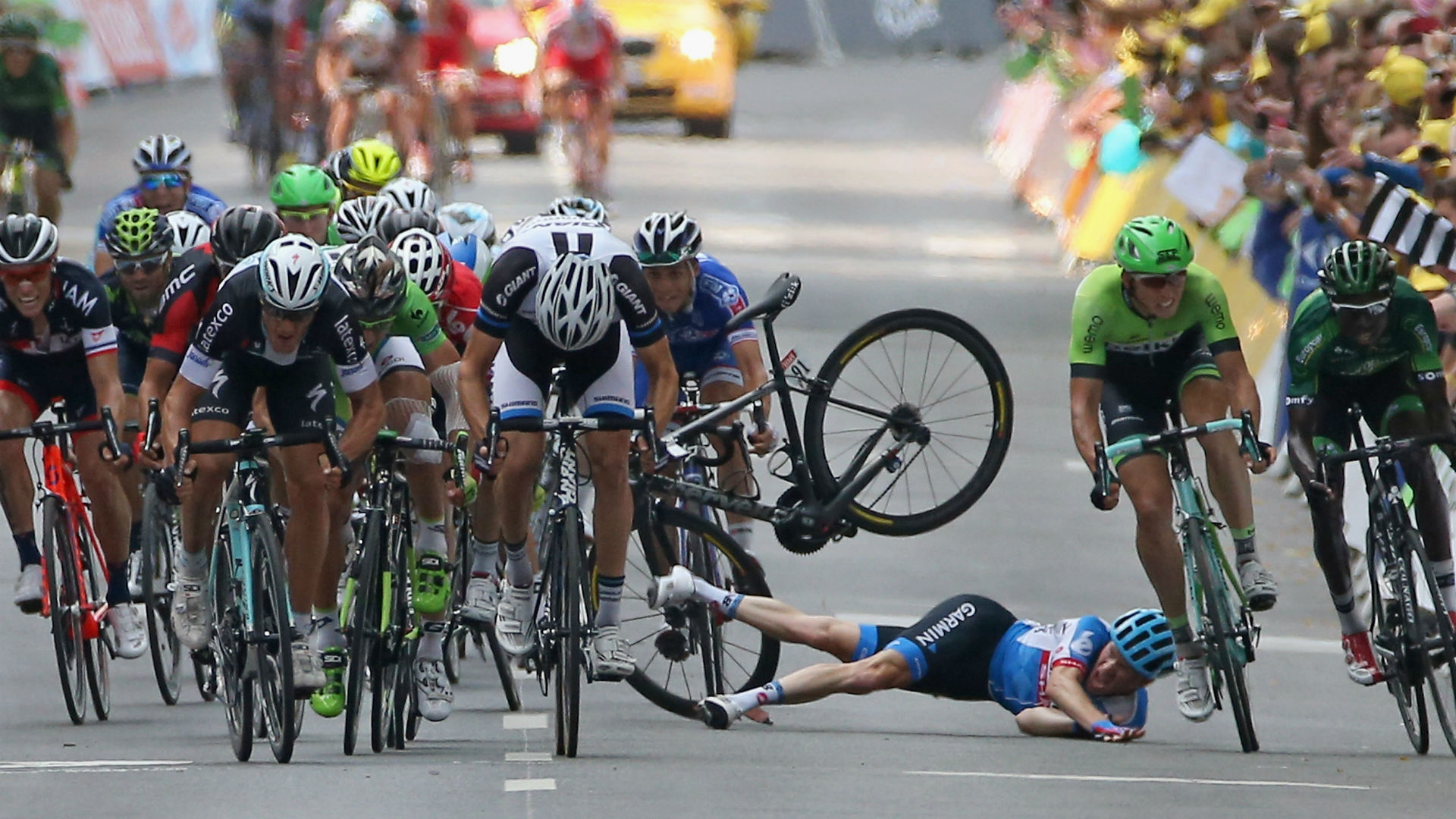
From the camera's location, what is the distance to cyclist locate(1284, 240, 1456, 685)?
35.3 feet

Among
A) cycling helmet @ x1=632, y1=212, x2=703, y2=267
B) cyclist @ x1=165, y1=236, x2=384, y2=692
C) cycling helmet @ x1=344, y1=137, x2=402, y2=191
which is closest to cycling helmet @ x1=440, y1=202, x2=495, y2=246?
cycling helmet @ x1=344, y1=137, x2=402, y2=191

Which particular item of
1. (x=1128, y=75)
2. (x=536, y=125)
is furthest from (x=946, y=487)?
(x=536, y=125)

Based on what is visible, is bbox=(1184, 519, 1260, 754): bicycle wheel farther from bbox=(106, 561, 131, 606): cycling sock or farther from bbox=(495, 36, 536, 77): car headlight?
bbox=(495, 36, 536, 77): car headlight

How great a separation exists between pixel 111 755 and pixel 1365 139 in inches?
289

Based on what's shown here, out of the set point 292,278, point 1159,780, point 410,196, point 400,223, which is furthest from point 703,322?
point 1159,780

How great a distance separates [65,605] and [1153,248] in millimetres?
4391

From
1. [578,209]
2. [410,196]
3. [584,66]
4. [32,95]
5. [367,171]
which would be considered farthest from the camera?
[584,66]

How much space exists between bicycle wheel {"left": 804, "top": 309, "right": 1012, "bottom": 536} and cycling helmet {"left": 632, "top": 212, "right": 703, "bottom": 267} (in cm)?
74

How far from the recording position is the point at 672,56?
34594 mm

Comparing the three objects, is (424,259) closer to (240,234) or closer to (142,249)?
(240,234)

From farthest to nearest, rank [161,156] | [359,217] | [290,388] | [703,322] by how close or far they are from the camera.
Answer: [161,156], [359,217], [703,322], [290,388]

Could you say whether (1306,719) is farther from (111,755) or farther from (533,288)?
(111,755)

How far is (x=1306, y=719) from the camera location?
1183 centimetres

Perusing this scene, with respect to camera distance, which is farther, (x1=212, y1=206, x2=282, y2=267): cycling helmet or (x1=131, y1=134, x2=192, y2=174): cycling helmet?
(x1=131, y1=134, x2=192, y2=174): cycling helmet
